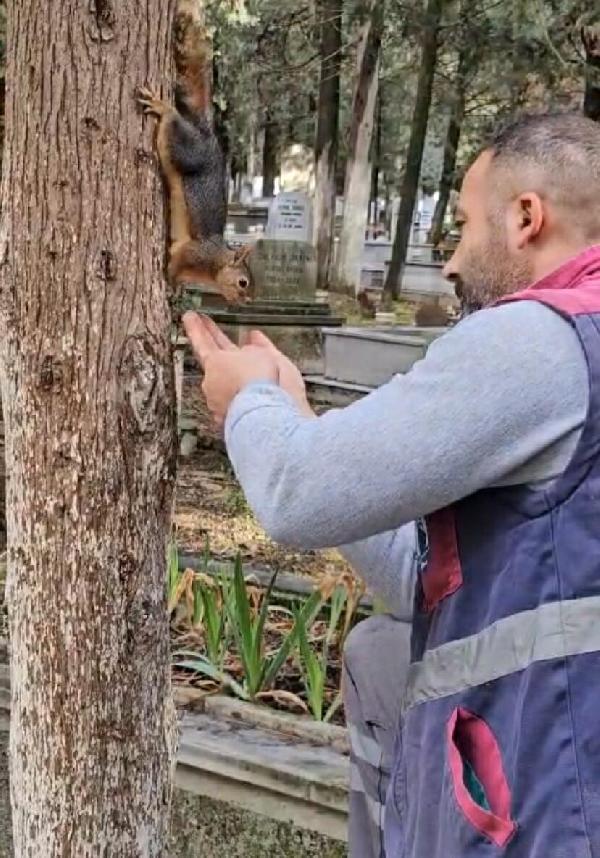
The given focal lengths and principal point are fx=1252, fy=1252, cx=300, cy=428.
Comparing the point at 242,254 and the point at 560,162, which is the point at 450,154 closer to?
the point at 242,254

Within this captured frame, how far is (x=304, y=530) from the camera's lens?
1.42 meters

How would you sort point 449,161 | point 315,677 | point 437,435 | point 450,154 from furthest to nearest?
point 449,161 < point 450,154 < point 315,677 < point 437,435

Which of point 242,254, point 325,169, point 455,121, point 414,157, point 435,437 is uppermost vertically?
point 455,121

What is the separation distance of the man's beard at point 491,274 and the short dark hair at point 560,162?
80 mm

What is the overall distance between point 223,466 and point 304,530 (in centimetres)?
682

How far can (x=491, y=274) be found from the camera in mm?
1532

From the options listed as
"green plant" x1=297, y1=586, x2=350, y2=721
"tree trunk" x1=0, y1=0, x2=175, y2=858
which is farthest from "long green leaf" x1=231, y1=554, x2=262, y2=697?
"tree trunk" x1=0, y1=0, x2=175, y2=858

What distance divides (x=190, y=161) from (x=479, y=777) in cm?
123

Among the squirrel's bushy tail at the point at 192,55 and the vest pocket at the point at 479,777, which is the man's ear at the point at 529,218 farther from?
the squirrel's bushy tail at the point at 192,55

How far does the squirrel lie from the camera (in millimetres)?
2168

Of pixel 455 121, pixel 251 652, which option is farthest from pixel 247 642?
pixel 455 121

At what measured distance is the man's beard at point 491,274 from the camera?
4.97 feet

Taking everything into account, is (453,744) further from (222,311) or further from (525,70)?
(525,70)

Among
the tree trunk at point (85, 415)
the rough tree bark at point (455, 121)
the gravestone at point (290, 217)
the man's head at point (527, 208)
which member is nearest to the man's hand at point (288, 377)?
the man's head at point (527, 208)
